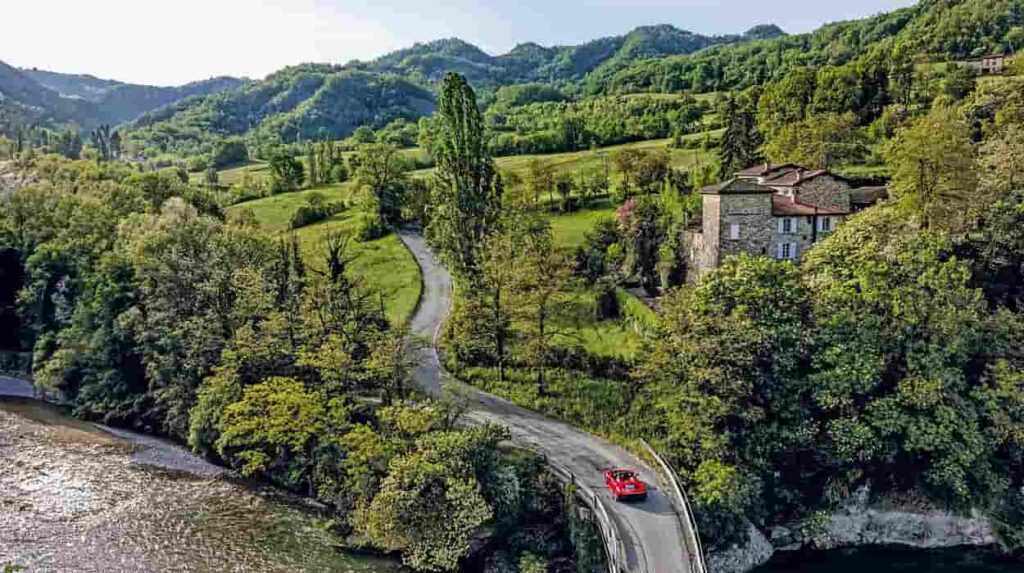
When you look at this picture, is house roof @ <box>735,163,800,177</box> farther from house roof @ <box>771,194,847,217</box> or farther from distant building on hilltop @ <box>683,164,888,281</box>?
house roof @ <box>771,194,847,217</box>

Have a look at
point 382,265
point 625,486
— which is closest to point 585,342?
point 625,486

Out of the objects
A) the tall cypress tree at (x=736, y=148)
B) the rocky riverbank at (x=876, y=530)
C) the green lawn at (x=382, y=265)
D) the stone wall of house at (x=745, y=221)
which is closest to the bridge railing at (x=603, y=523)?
the rocky riverbank at (x=876, y=530)

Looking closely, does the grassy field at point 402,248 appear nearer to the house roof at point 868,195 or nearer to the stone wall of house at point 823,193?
the stone wall of house at point 823,193

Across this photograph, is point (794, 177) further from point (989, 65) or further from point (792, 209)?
point (989, 65)

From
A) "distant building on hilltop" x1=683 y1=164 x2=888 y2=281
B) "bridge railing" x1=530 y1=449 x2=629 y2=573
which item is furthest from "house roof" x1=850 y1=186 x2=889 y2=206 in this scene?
"bridge railing" x1=530 y1=449 x2=629 y2=573

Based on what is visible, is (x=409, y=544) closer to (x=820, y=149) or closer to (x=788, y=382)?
(x=788, y=382)
